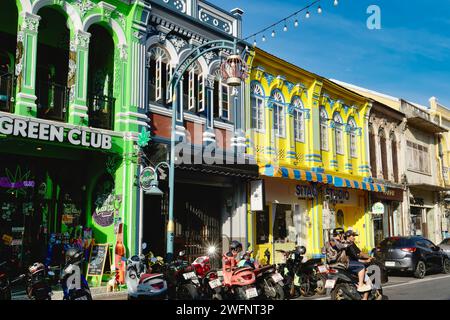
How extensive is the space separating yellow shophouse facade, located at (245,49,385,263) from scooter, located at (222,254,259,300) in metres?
6.01

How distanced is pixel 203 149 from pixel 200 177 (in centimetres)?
93

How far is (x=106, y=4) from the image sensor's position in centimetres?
1305

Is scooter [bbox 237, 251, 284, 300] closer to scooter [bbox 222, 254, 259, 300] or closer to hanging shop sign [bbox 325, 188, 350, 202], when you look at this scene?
scooter [bbox 222, 254, 259, 300]

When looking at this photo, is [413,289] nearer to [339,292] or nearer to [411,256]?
[411,256]

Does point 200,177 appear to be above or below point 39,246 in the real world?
above

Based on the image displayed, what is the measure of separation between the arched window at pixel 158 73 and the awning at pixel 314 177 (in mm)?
4776

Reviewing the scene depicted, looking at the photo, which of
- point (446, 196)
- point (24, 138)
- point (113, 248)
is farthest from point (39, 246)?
point (446, 196)

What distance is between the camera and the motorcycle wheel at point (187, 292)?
966 centimetres

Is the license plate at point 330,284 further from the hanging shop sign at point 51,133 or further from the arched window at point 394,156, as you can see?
the arched window at point 394,156

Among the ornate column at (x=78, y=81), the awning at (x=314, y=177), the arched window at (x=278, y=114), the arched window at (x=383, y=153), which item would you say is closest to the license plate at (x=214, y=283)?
the ornate column at (x=78, y=81)

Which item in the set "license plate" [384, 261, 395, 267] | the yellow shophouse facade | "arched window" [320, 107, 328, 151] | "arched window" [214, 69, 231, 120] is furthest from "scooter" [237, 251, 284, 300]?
"arched window" [320, 107, 328, 151]
